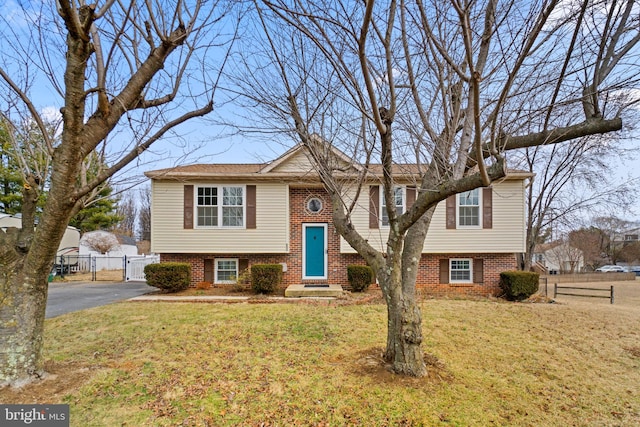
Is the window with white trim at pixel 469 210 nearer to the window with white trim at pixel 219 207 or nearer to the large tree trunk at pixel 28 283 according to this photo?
the window with white trim at pixel 219 207

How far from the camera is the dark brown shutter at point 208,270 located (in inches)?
452

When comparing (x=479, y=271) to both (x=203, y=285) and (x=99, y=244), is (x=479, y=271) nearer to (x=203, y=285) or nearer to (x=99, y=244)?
(x=203, y=285)

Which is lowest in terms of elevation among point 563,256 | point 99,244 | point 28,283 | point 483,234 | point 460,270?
point 563,256

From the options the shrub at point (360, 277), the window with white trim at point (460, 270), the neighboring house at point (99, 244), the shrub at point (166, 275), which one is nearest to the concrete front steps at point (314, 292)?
the shrub at point (360, 277)

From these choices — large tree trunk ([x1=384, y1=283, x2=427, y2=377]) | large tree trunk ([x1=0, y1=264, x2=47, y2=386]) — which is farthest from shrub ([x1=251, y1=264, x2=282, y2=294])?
large tree trunk ([x1=0, y1=264, x2=47, y2=386])

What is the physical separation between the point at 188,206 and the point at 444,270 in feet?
29.1

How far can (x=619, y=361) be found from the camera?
5328mm

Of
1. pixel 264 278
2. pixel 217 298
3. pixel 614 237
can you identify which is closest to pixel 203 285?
pixel 217 298

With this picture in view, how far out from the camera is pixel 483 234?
37.1 feet

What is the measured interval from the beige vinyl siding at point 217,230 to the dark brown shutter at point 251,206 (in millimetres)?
118

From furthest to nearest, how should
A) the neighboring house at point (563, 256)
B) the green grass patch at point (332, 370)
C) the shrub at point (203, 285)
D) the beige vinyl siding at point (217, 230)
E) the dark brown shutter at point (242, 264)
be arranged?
the neighboring house at point (563, 256) < the dark brown shutter at point (242, 264) < the shrub at point (203, 285) < the beige vinyl siding at point (217, 230) < the green grass patch at point (332, 370)

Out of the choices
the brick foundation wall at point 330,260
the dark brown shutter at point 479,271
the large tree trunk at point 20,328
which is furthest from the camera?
the dark brown shutter at point 479,271

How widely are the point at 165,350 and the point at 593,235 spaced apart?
133ft

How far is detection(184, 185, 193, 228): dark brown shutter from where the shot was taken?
1109 centimetres
